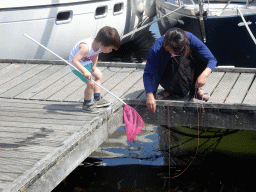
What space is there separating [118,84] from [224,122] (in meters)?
1.57

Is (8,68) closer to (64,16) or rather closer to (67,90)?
(67,90)

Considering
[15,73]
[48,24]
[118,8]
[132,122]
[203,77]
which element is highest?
[118,8]

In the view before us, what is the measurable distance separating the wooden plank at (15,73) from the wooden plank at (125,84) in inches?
64.7

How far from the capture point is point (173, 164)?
544 centimetres

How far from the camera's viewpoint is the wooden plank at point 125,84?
460 centimetres

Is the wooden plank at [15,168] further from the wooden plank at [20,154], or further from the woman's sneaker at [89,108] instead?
the woman's sneaker at [89,108]

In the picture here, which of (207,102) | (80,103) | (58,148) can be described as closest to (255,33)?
(207,102)

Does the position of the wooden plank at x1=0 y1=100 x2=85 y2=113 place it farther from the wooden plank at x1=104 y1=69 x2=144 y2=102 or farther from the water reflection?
the water reflection

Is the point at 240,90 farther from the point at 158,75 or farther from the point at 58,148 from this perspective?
the point at 58,148

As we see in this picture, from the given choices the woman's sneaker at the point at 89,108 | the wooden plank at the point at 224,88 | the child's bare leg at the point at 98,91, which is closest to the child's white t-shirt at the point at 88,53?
the child's bare leg at the point at 98,91

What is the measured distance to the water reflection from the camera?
4891 millimetres

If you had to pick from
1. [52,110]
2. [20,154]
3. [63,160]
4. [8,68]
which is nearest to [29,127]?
[52,110]

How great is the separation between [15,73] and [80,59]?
2.25m

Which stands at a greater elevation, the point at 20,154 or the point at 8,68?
the point at 8,68
